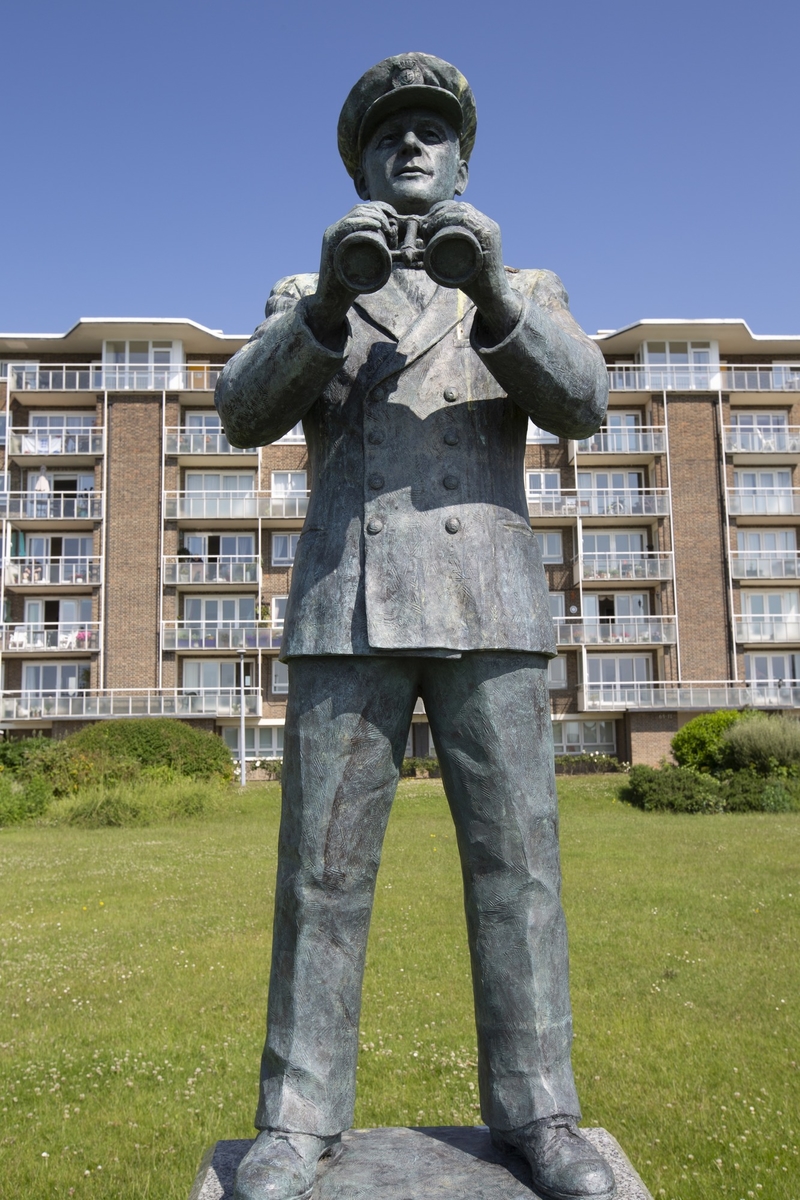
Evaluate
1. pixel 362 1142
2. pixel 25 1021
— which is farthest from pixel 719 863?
pixel 362 1142

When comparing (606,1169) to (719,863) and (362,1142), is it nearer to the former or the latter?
(362,1142)

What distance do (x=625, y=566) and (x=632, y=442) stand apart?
5.07m

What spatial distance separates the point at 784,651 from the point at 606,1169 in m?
43.4

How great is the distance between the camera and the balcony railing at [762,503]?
143 feet

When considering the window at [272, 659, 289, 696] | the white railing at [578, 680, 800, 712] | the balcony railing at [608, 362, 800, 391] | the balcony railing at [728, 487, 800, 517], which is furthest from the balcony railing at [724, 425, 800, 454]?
the window at [272, 659, 289, 696]

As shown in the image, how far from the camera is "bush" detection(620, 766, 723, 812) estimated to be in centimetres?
2214

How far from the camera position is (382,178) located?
11.1ft

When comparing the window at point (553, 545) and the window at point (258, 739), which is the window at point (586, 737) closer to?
the window at point (553, 545)

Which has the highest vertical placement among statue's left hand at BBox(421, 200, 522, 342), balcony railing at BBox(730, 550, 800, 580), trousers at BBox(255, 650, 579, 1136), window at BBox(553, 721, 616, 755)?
balcony railing at BBox(730, 550, 800, 580)

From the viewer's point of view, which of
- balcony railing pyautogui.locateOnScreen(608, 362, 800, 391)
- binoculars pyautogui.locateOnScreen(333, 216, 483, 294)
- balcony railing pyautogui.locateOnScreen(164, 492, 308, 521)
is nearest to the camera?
binoculars pyautogui.locateOnScreen(333, 216, 483, 294)

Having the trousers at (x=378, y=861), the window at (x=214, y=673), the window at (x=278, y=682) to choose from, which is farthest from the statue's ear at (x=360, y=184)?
the window at (x=214, y=673)

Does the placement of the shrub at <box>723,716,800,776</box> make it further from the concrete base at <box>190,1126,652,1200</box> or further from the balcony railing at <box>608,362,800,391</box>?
the concrete base at <box>190,1126,652,1200</box>

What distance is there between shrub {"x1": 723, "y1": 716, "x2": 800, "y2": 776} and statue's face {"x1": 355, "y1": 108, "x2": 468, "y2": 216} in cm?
2269

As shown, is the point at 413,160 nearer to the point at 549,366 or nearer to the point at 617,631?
the point at 549,366
